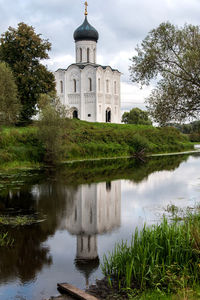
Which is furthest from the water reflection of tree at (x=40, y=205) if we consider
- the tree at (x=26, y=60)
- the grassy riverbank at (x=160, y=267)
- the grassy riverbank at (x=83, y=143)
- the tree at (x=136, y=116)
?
the tree at (x=136, y=116)

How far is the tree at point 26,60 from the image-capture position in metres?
28.0

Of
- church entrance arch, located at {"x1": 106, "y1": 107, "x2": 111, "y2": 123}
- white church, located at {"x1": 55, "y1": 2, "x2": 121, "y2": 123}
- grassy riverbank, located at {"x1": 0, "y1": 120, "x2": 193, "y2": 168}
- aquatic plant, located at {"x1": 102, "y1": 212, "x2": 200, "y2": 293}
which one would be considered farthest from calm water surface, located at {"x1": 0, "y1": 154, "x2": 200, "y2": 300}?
church entrance arch, located at {"x1": 106, "y1": 107, "x2": 111, "y2": 123}

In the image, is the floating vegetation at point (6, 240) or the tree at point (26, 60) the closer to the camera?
the floating vegetation at point (6, 240)

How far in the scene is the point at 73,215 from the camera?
1017 centimetres

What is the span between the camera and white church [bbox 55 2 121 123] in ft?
148

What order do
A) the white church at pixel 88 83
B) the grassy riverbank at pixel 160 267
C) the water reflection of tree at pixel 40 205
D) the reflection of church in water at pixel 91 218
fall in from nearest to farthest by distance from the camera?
the grassy riverbank at pixel 160 267 → the water reflection of tree at pixel 40 205 → the reflection of church in water at pixel 91 218 → the white church at pixel 88 83

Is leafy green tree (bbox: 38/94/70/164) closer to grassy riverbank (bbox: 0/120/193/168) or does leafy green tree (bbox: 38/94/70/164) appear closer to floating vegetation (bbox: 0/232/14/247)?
grassy riverbank (bbox: 0/120/193/168)

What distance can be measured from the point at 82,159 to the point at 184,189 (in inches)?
520

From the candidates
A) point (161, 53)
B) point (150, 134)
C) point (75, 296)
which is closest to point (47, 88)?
point (150, 134)

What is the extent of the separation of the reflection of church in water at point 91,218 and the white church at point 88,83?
103ft

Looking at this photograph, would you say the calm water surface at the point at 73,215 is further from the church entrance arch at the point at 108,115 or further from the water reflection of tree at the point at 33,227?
the church entrance arch at the point at 108,115

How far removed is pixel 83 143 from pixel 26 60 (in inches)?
313

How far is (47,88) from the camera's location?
28.5 m

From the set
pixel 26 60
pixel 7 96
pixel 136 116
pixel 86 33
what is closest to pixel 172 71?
pixel 7 96
